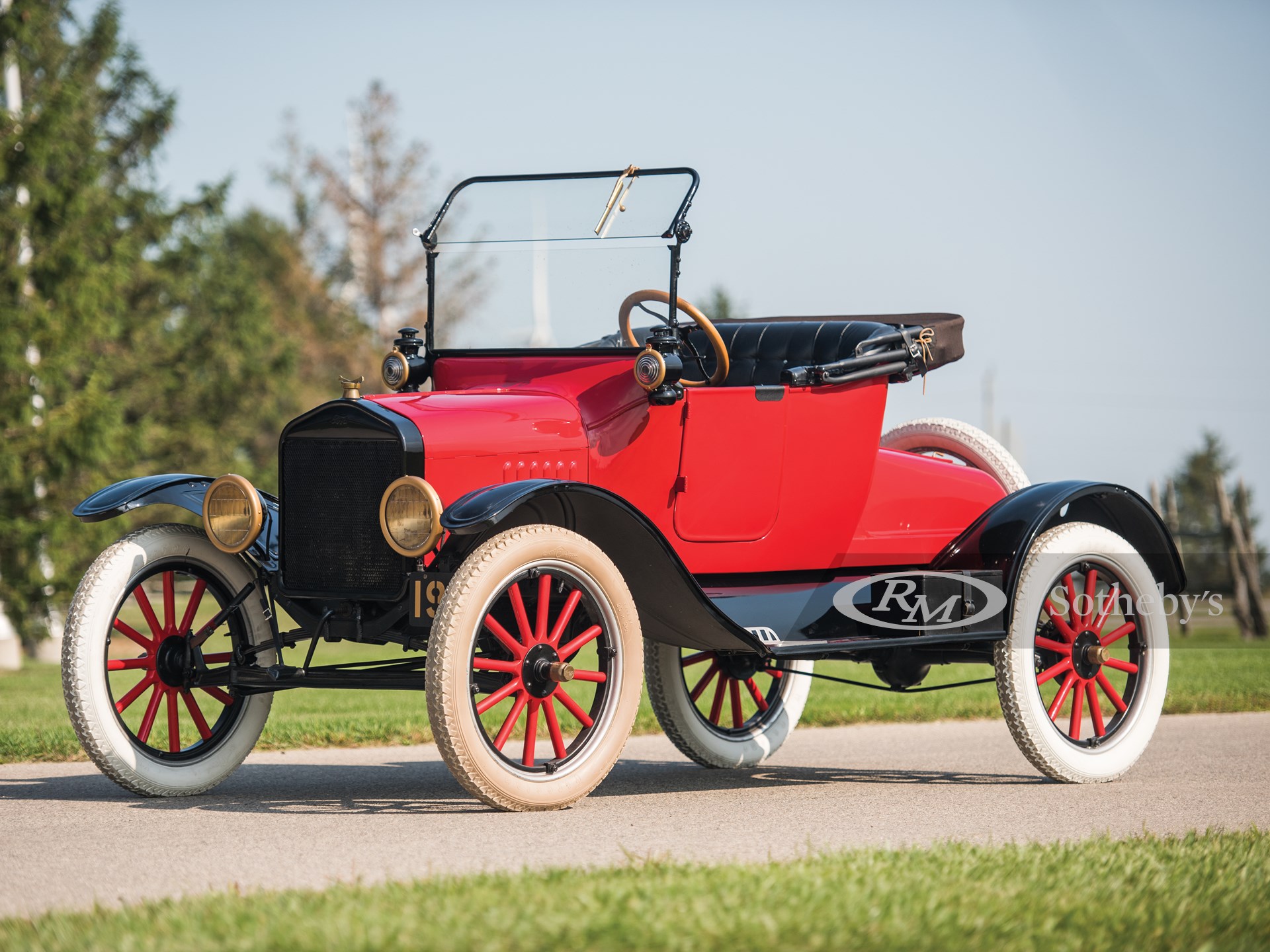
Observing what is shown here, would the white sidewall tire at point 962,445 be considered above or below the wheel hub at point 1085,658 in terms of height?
above

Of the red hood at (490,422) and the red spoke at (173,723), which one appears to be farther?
the red spoke at (173,723)

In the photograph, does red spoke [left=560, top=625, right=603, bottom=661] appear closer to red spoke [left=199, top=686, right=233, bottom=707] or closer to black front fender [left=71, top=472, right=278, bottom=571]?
black front fender [left=71, top=472, right=278, bottom=571]

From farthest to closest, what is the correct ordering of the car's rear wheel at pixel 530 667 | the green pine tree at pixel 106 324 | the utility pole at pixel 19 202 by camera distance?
1. the green pine tree at pixel 106 324
2. the utility pole at pixel 19 202
3. the car's rear wheel at pixel 530 667

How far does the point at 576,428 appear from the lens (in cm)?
610

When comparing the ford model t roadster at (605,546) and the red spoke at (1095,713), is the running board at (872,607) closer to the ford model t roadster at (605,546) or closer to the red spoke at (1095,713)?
the ford model t roadster at (605,546)

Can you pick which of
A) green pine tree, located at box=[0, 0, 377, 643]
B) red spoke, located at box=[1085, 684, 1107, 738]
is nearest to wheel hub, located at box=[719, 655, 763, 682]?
red spoke, located at box=[1085, 684, 1107, 738]

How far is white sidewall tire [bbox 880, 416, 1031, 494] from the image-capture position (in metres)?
7.87

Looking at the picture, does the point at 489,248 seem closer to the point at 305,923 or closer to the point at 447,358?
the point at 447,358

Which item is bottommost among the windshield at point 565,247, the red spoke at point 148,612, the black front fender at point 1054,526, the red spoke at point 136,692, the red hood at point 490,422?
the red spoke at point 136,692

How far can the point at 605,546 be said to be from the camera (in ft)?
19.4

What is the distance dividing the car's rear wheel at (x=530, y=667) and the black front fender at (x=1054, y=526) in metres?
2.08

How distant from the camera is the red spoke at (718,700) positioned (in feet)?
24.7

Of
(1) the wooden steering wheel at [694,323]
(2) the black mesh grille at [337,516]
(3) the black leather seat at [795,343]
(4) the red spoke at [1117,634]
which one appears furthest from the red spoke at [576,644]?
(4) the red spoke at [1117,634]

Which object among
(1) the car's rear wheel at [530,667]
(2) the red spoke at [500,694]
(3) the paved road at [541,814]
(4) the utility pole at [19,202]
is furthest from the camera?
(4) the utility pole at [19,202]
